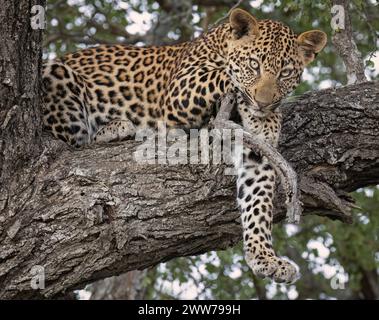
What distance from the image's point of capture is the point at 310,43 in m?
7.32

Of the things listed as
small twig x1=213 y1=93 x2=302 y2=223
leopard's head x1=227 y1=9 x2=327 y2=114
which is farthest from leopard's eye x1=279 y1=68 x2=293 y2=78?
small twig x1=213 y1=93 x2=302 y2=223

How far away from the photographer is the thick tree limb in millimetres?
5957

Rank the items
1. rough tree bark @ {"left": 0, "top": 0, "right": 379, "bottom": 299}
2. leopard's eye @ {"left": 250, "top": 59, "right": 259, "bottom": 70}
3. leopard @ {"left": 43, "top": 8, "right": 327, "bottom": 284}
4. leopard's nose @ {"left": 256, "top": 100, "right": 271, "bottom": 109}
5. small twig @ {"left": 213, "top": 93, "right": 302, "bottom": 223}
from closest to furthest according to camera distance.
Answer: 1. small twig @ {"left": 213, "top": 93, "right": 302, "bottom": 223}
2. rough tree bark @ {"left": 0, "top": 0, "right": 379, "bottom": 299}
3. leopard @ {"left": 43, "top": 8, "right": 327, "bottom": 284}
4. leopard's nose @ {"left": 256, "top": 100, "right": 271, "bottom": 109}
5. leopard's eye @ {"left": 250, "top": 59, "right": 259, "bottom": 70}

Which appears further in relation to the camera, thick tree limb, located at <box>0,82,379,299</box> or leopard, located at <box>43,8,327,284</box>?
leopard, located at <box>43,8,327,284</box>

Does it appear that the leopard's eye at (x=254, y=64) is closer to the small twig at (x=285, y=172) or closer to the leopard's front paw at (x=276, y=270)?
the small twig at (x=285, y=172)

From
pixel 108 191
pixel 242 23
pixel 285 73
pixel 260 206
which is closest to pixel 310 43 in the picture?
pixel 285 73

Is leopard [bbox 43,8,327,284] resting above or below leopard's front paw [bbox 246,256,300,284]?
above

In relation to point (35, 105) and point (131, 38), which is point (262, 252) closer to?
point (35, 105)

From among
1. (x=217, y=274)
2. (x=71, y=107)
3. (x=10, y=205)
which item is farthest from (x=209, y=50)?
(x=217, y=274)

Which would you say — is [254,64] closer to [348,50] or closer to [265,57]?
[265,57]

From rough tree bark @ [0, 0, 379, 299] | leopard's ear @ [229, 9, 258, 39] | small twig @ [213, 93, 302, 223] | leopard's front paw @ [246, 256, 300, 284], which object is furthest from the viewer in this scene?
leopard's ear @ [229, 9, 258, 39]

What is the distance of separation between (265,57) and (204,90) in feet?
1.90

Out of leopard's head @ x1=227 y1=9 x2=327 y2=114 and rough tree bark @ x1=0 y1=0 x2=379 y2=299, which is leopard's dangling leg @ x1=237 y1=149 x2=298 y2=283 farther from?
leopard's head @ x1=227 y1=9 x2=327 y2=114
